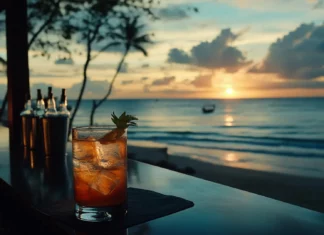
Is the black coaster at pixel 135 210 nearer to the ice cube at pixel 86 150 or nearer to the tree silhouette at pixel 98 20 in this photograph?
the ice cube at pixel 86 150

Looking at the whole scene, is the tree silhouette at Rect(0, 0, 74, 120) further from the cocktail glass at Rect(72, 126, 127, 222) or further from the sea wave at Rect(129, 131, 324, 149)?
the sea wave at Rect(129, 131, 324, 149)

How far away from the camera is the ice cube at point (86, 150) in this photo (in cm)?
81

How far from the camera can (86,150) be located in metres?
0.82

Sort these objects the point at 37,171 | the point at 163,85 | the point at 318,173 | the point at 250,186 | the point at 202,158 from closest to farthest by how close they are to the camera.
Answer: the point at 37,171 < the point at 250,186 < the point at 318,173 < the point at 202,158 < the point at 163,85


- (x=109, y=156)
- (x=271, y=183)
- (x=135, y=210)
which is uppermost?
(x=109, y=156)

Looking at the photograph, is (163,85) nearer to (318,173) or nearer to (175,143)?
(175,143)

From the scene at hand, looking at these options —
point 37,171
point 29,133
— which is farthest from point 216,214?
point 29,133

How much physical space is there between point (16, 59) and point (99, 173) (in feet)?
6.94

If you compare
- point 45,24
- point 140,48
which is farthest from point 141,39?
point 45,24

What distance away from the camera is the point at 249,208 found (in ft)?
2.71

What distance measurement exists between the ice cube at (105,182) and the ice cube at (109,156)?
16 mm

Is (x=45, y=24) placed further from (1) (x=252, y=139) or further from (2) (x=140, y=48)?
(1) (x=252, y=139)

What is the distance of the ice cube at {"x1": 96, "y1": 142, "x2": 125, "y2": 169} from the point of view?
811mm

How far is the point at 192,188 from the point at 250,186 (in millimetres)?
7087
